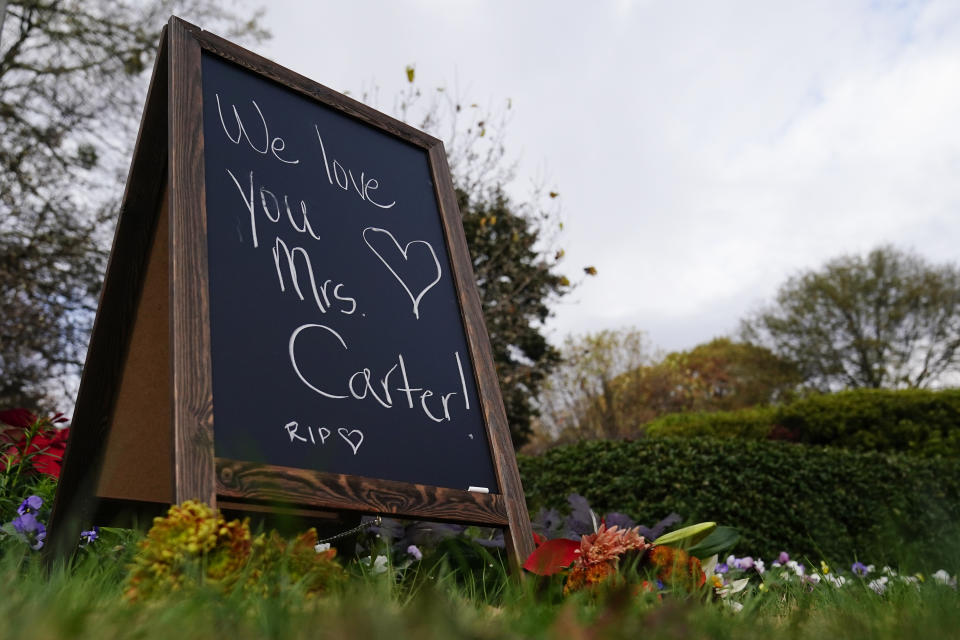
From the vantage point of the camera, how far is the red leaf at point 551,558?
1.57m

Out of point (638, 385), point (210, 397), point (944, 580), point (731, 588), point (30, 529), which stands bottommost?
point (944, 580)

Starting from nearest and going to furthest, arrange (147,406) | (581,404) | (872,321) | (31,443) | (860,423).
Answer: (147,406) → (31,443) → (860,423) → (581,404) → (872,321)

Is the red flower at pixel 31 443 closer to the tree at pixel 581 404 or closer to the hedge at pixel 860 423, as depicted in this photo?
the hedge at pixel 860 423

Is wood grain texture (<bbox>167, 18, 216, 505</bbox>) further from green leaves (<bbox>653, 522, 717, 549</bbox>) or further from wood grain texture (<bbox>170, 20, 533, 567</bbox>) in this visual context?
green leaves (<bbox>653, 522, 717, 549</bbox>)

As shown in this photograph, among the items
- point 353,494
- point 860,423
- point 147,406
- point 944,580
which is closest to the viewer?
point 353,494

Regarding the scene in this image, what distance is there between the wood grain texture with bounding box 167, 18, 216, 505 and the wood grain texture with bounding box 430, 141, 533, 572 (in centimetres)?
78

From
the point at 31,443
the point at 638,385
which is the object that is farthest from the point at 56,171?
the point at 638,385

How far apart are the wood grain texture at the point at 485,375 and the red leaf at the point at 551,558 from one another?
0.22 feet

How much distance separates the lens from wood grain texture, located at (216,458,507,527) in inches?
51.9

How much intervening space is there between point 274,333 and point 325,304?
0.18m

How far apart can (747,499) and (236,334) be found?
409cm

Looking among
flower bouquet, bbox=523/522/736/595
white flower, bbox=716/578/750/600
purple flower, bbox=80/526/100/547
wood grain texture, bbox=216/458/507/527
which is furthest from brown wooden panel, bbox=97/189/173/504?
white flower, bbox=716/578/750/600

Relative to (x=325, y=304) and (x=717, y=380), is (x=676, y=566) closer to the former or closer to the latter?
(x=325, y=304)

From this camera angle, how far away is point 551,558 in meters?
1.59
